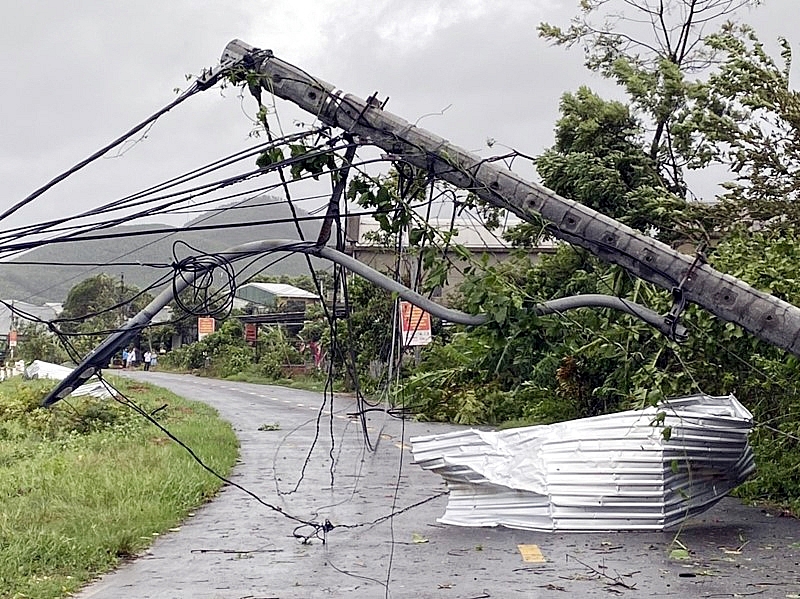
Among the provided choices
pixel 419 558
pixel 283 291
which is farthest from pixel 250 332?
pixel 419 558

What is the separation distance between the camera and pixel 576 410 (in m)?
22.6

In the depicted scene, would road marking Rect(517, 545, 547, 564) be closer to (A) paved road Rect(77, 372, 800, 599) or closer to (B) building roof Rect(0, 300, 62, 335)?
(A) paved road Rect(77, 372, 800, 599)

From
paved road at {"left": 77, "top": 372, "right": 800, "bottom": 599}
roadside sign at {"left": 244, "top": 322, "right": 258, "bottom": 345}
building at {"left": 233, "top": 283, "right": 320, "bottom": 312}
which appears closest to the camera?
paved road at {"left": 77, "top": 372, "right": 800, "bottom": 599}

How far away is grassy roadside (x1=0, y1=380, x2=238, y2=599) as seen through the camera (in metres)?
9.50

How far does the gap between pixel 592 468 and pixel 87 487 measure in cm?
585

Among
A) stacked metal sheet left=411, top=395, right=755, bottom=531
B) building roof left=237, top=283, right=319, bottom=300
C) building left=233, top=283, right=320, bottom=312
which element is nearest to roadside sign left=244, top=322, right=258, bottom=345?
building left=233, top=283, right=320, bottom=312

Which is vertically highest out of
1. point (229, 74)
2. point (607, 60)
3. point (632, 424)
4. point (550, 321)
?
point (607, 60)

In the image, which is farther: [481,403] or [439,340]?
[439,340]

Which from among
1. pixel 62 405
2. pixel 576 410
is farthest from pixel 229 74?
pixel 62 405

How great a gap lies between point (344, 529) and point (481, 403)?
16000 millimetres

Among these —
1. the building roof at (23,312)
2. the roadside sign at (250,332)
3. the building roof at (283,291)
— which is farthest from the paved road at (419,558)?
the building roof at (283,291)

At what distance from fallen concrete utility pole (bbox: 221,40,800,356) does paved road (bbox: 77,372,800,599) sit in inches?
85.8

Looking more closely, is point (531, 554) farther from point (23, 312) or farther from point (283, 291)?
point (283, 291)

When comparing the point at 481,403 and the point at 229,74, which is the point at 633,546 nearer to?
the point at 229,74
